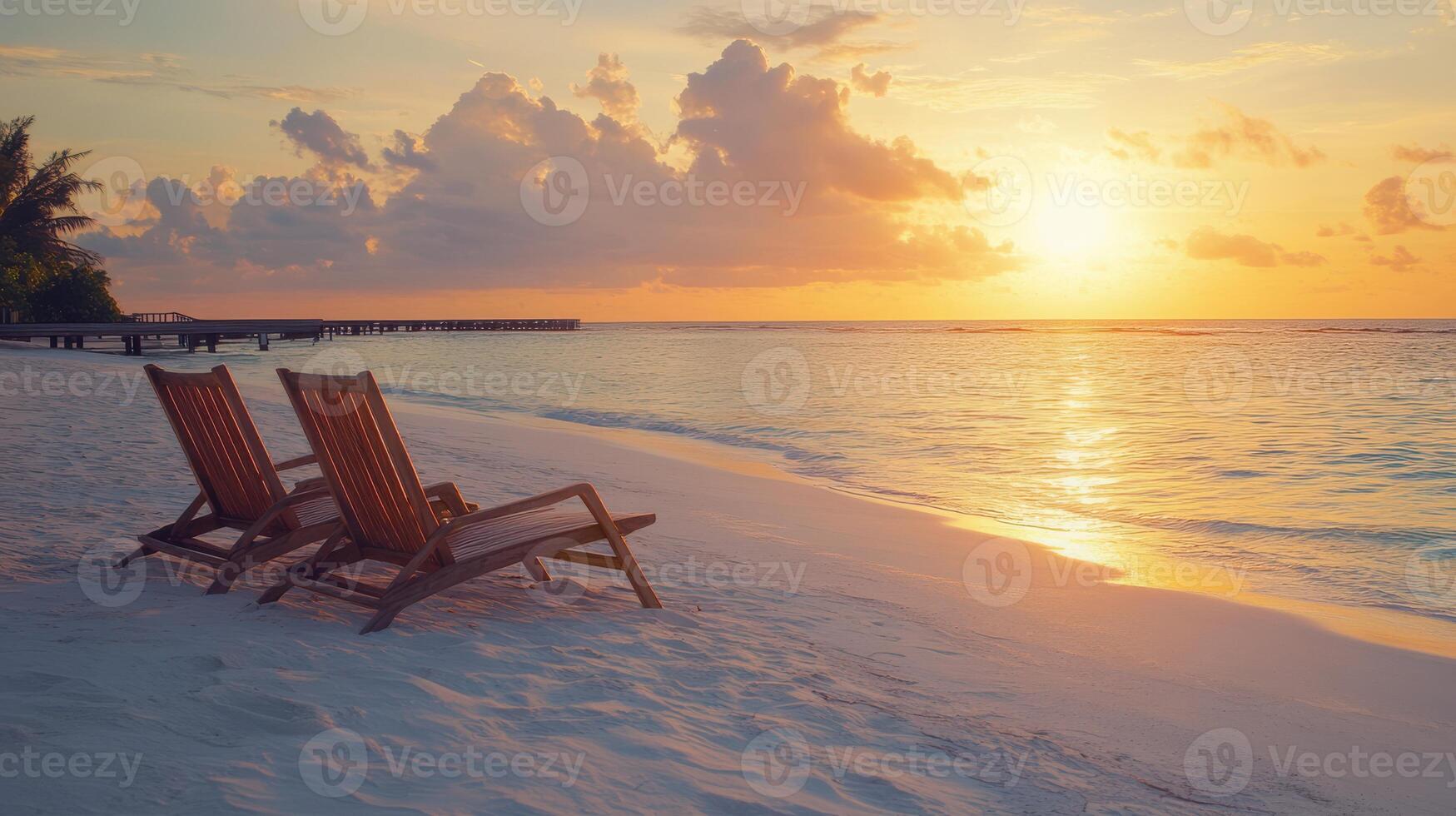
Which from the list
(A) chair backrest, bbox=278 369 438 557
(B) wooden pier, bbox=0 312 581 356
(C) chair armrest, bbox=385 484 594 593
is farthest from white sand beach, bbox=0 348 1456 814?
(B) wooden pier, bbox=0 312 581 356

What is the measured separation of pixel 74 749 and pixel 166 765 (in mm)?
303

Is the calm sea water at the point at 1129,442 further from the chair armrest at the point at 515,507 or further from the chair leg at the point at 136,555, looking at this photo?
the chair leg at the point at 136,555

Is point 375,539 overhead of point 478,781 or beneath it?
overhead

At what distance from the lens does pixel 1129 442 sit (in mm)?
15797

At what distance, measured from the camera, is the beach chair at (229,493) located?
4523mm

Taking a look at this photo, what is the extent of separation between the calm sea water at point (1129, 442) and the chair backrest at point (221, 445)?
6.08 metres

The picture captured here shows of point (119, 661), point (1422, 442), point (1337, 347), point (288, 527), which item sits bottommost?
point (119, 661)

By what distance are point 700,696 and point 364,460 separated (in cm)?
185

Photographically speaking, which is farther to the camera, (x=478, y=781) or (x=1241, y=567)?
(x=1241, y=567)

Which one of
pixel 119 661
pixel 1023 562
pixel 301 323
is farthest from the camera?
pixel 301 323

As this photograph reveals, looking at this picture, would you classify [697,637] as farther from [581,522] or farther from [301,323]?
[301,323]

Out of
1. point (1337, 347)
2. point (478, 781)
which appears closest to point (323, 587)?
point (478, 781)

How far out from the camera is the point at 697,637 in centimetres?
441

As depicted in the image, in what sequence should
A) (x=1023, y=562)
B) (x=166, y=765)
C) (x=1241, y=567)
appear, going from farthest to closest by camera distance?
(x=1241, y=567)
(x=1023, y=562)
(x=166, y=765)
